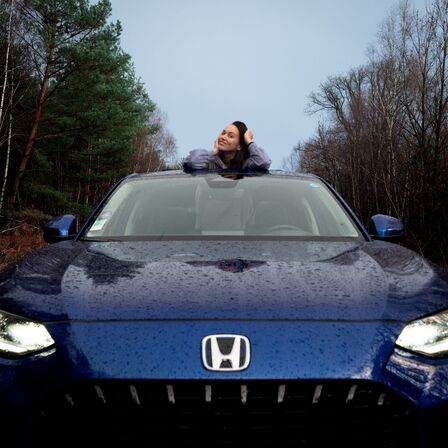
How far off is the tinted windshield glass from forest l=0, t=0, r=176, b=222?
1657cm

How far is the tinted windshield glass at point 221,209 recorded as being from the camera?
293cm

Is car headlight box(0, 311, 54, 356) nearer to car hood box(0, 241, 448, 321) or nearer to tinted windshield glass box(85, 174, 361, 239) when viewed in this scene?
car hood box(0, 241, 448, 321)

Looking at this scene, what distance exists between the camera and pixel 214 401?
147 centimetres

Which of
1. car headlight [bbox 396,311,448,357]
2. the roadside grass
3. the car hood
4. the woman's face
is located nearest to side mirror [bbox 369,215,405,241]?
the car hood

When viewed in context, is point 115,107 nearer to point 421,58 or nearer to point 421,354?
point 421,58

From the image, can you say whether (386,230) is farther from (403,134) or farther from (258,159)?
(403,134)

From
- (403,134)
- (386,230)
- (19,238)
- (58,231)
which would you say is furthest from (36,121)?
(386,230)

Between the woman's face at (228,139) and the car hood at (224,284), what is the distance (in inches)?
112

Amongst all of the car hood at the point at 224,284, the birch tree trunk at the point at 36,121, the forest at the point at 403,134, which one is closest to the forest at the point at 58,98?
the birch tree trunk at the point at 36,121

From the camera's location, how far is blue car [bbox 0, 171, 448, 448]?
1.47 metres

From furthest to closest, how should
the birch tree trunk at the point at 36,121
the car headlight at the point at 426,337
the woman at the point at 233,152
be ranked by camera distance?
the birch tree trunk at the point at 36,121 < the woman at the point at 233,152 < the car headlight at the point at 426,337

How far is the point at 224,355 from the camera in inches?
59.8

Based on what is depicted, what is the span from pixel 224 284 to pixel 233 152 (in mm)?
3612

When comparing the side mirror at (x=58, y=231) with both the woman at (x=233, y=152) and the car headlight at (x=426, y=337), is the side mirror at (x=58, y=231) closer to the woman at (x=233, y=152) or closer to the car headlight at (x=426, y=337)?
the woman at (x=233, y=152)
